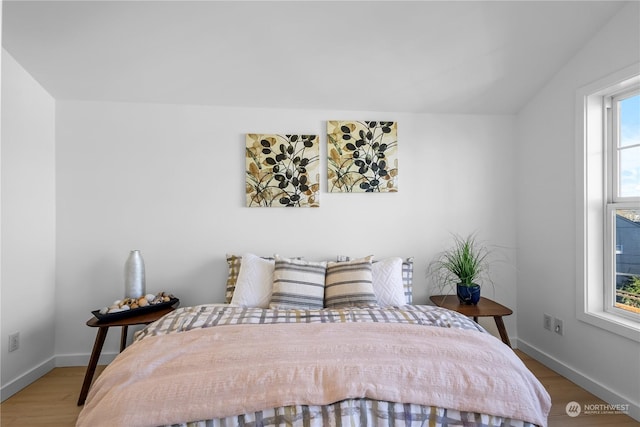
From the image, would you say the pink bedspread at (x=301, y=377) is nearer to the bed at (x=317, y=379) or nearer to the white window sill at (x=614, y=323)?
the bed at (x=317, y=379)

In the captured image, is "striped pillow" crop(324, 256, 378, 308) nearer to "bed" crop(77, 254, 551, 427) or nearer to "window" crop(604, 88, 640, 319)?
"bed" crop(77, 254, 551, 427)

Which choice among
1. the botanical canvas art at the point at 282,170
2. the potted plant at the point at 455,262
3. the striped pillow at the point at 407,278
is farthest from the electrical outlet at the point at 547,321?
the botanical canvas art at the point at 282,170

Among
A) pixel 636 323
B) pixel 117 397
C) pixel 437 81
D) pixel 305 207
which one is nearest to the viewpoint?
pixel 117 397

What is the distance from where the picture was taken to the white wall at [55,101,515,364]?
2.51 m

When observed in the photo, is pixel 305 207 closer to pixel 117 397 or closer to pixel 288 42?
pixel 288 42

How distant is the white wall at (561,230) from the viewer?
1921mm

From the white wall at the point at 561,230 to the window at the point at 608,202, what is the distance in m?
0.09

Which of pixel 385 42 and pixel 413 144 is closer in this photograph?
pixel 385 42

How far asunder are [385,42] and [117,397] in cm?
247

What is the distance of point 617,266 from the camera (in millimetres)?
2117

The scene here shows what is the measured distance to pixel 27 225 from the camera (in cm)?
222

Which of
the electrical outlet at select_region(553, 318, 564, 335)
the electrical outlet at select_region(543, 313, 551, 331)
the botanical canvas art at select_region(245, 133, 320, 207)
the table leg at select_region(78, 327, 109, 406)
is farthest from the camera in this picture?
the botanical canvas art at select_region(245, 133, 320, 207)

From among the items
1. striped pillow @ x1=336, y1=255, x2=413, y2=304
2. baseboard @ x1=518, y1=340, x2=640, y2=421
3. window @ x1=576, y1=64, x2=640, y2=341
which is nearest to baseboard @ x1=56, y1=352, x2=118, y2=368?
striped pillow @ x1=336, y1=255, x2=413, y2=304

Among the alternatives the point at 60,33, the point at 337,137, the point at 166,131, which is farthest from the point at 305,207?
the point at 60,33
